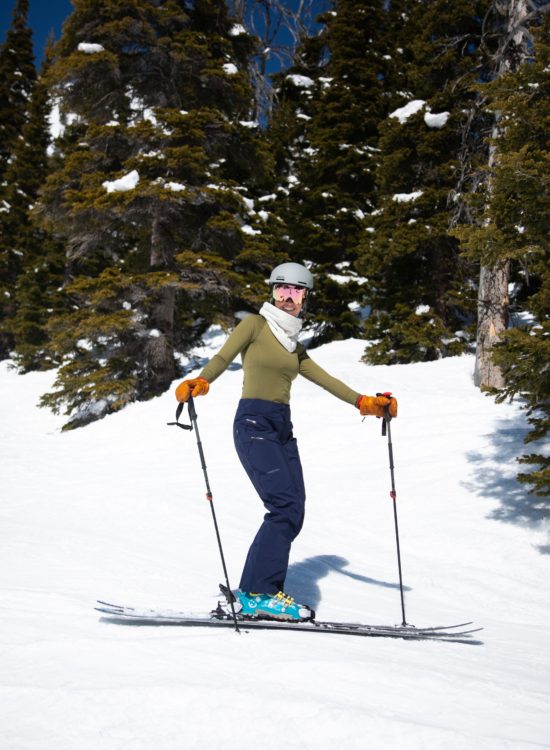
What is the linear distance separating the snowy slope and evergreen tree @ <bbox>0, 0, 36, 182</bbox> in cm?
3553

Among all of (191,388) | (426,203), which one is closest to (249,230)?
(426,203)

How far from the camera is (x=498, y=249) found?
250 inches

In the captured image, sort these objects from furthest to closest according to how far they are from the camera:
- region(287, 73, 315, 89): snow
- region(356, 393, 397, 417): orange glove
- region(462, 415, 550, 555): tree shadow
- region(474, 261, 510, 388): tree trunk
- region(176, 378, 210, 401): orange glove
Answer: region(287, 73, 315, 89): snow → region(474, 261, 510, 388): tree trunk → region(462, 415, 550, 555): tree shadow → region(356, 393, 397, 417): orange glove → region(176, 378, 210, 401): orange glove

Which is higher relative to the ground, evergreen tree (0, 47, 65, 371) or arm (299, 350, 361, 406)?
evergreen tree (0, 47, 65, 371)

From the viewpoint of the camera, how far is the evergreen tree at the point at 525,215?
5828 millimetres

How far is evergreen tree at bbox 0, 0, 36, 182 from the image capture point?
39.9m

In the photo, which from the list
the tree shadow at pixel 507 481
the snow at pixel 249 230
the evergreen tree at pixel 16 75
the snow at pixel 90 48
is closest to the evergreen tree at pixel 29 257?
the evergreen tree at pixel 16 75

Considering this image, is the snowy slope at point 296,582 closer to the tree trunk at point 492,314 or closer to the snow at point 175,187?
the tree trunk at point 492,314

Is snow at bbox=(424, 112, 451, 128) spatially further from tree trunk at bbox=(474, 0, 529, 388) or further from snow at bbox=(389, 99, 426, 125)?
tree trunk at bbox=(474, 0, 529, 388)

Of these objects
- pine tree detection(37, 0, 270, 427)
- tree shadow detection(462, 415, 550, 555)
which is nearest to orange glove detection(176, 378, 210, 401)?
tree shadow detection(462, 415, 550, 555)

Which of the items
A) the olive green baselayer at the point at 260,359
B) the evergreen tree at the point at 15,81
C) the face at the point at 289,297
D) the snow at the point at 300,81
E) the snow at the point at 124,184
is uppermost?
the evergreen tree at the point at 15,81

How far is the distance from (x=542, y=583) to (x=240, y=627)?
3878mm

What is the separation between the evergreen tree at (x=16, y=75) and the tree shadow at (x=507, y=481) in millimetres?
39735

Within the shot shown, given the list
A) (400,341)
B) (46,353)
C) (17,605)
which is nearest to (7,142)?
(46,353)
